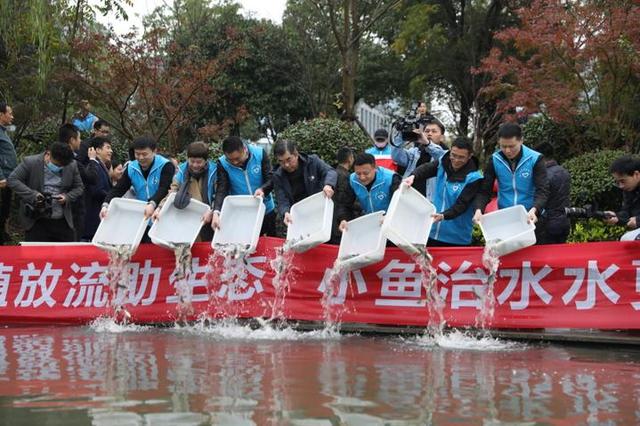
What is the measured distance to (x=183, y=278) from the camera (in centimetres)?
792

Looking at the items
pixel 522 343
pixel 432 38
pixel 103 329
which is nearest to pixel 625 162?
pixel 522 343

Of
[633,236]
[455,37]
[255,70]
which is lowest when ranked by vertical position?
[633,236]

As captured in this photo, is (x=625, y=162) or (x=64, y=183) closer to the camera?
(x=625, y=162)

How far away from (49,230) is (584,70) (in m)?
8.62

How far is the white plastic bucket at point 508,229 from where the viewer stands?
6.87 metres

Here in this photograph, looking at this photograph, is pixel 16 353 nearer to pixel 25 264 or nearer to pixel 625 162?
pixel 25 264

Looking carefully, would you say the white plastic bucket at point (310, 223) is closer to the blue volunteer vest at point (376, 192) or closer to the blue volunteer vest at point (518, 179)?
the blue volunteer vest at point (376, 192)

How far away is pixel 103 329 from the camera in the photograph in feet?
25.7

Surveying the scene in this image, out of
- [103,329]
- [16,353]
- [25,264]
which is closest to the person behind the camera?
[16,353]

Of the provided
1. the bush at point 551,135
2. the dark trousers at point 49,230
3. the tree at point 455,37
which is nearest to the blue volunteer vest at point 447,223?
the dark trousers at point 49,230

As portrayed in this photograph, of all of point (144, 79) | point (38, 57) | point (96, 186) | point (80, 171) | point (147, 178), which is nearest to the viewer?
point (147, 178)

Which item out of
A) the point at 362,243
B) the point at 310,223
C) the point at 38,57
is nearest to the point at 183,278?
the point at 310,223

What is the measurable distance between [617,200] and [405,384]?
6070mm

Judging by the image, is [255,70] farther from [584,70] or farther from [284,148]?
[284,148]
